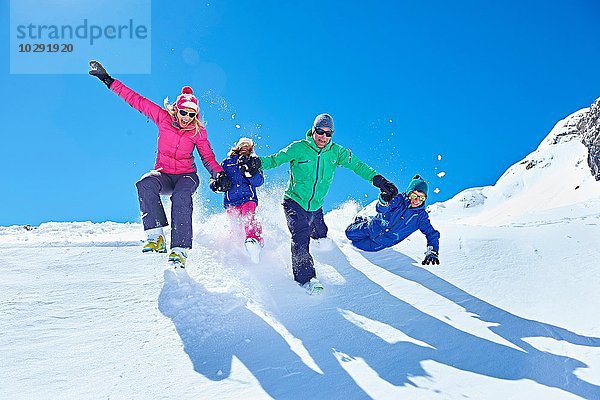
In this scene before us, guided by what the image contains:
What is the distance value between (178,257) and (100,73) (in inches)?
103

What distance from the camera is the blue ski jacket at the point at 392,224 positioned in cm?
543

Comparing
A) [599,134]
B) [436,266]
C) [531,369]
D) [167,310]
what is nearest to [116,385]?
[167,310]

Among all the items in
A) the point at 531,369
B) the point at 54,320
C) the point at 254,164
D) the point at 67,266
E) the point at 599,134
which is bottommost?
the point at 531,369

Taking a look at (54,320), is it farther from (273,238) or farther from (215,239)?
(273,238)

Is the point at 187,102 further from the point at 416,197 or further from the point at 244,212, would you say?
the point at 416,197

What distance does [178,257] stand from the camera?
4.44 metres

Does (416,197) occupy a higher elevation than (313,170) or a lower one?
lower

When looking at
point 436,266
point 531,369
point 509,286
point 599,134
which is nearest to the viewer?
point 531,369

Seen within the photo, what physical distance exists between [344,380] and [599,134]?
43.0 m

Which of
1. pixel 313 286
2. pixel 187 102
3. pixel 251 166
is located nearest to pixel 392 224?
pixel 313 286

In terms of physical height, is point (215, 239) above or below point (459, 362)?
above

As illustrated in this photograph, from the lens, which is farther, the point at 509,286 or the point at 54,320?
the point at 509,286

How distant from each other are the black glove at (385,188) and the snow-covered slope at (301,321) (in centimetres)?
73

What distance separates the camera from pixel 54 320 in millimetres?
3393
